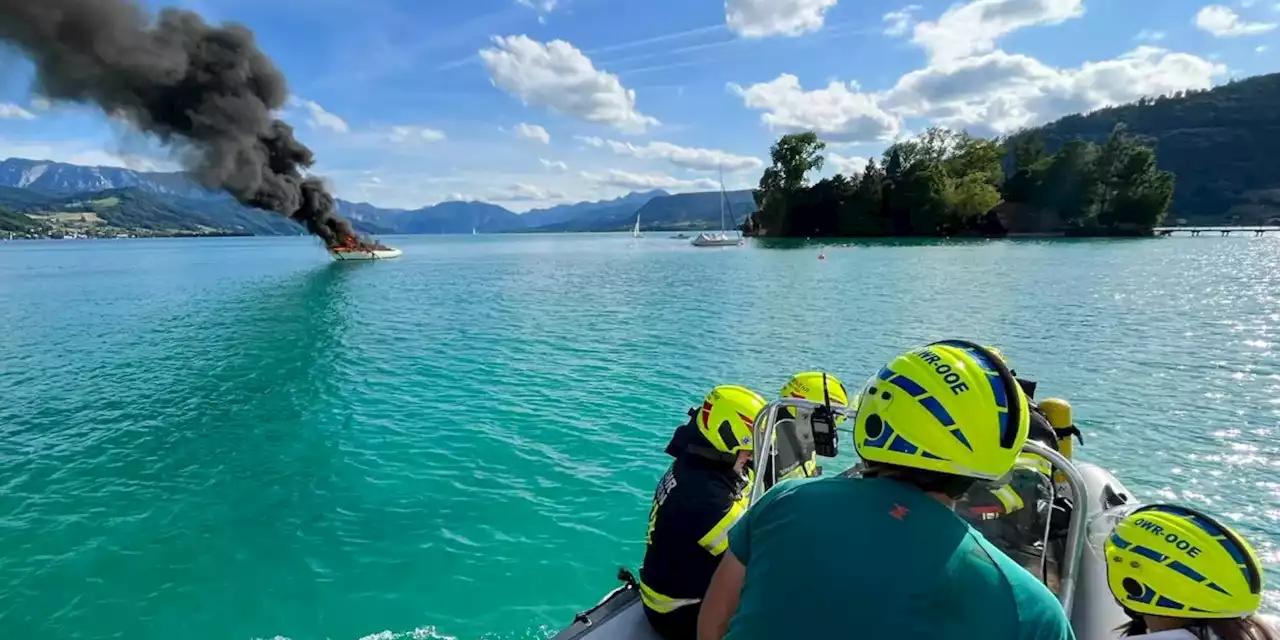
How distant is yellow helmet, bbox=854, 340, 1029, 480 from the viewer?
1977mm

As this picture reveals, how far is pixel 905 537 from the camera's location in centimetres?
175

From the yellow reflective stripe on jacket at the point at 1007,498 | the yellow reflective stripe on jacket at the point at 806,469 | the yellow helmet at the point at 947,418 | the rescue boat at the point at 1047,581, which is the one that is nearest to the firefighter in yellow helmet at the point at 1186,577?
the rescue boat at the point at 1047,581

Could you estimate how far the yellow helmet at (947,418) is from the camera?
1977 millimetres

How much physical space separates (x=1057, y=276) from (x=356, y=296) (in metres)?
→ 43.5

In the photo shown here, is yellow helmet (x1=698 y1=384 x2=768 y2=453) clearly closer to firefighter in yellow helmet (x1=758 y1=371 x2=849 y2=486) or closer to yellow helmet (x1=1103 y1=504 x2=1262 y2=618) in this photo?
firefighter in yellow helmet (x1=758 y1=371 x2=849 y2=486)

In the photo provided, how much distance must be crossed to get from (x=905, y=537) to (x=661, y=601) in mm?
2693

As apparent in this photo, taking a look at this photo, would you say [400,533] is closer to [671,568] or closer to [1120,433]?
[671,568]

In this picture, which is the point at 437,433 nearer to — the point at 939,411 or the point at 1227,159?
the point at 939,411

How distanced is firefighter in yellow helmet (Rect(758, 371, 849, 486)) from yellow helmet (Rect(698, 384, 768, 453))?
979mm

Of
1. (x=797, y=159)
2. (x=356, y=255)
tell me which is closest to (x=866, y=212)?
(x=797, y=159)

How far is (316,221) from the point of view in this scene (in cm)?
6656

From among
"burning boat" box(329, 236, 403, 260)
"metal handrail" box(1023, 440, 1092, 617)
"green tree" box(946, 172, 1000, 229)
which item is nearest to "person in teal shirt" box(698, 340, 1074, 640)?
"metal handrail" box(1023, 440, 1092, 617)

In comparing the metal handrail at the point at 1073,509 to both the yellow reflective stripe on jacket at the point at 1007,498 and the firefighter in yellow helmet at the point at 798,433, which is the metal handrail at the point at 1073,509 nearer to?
the yellow reflective stripe on jacket at the point at 1007,498

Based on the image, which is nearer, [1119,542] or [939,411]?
[939,411]
